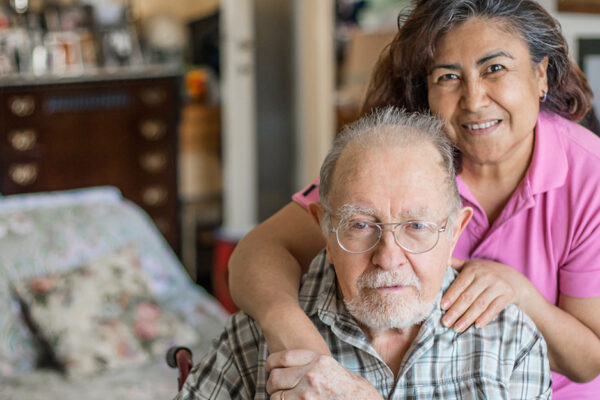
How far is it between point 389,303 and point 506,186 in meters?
0.42

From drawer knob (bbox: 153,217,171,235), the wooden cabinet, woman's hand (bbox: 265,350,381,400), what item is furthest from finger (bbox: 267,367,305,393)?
drawer knob (bbox: 153,217,171,235)

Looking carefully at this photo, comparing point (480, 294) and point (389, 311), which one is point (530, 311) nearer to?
point (480, 294)

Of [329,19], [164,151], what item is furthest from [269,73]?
[164,151]

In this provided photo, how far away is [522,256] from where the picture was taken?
158 cm

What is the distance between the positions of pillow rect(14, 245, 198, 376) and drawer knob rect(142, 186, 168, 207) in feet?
7.69

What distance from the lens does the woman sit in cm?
146

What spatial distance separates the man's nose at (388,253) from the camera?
132 cm

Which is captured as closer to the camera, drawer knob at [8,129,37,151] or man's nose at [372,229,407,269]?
man's nose at [372,229,407,269]

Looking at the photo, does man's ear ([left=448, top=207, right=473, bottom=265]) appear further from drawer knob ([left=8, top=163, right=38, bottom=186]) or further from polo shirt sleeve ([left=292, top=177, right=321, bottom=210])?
drawer knob ([left=8, top=163, right=38, bottom=186])

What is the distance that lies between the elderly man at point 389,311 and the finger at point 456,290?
0.01 meters

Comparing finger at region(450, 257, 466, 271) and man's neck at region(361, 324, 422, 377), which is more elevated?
finger at region(450, 257, 466, 271)

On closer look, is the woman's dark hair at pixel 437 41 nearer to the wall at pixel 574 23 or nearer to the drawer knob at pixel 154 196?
the wall at pixel 574 23

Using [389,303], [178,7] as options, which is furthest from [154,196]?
[389,303]

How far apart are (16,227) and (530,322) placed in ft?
6.46
